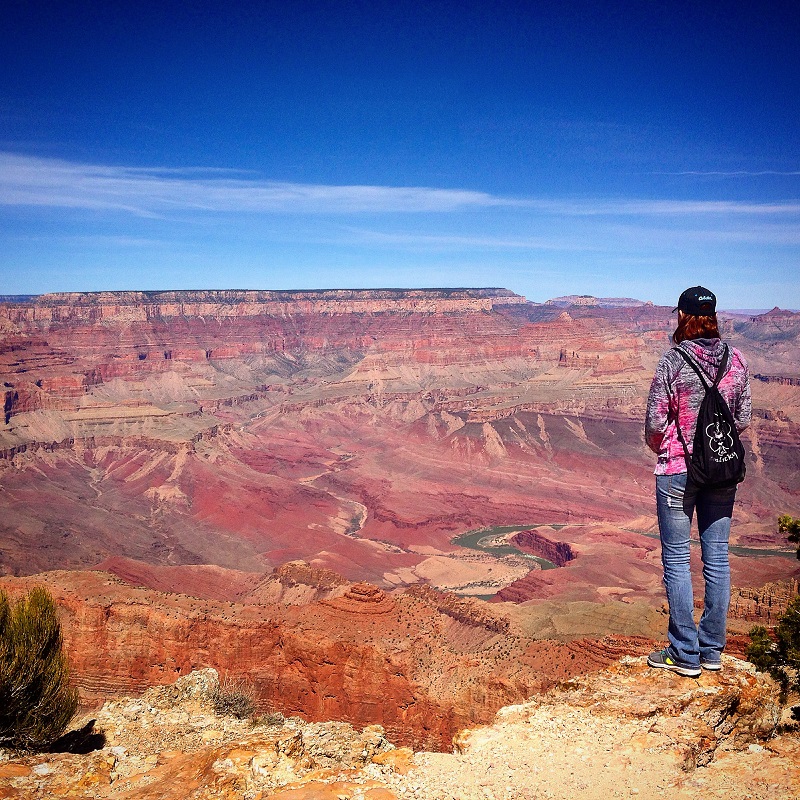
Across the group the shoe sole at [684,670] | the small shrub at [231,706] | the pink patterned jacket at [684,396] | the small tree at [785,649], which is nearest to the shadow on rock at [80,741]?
the small shrub at [231,706]

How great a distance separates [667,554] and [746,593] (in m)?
34.6

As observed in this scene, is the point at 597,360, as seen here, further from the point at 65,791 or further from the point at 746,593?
the point at 65,791

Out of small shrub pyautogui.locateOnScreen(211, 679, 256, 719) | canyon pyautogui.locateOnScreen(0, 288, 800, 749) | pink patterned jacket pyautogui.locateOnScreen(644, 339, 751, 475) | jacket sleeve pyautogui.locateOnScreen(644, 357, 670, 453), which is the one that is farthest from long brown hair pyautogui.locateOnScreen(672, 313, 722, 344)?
canyon pyautogui.locateOnScreen(0, 288, 800, 749)

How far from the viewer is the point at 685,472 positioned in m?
6.36

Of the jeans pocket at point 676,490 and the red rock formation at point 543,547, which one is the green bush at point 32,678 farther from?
the red rock formation at point 543,547

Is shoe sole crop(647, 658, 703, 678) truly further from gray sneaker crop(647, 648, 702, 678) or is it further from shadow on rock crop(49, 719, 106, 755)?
shadow on rock crop(49, 719, 106, 755)

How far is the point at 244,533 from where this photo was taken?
71688 millimetres

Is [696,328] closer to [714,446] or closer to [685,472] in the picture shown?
[714,446]

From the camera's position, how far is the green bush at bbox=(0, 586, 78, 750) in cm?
1075

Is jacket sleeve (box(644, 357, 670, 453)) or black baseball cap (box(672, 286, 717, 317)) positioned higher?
black baseball cap (box(672, 286, 717, 317))

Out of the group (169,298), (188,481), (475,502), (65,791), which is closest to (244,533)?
(188,481)

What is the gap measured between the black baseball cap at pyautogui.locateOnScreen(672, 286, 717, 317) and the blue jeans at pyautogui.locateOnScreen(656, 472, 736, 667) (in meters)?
1.64

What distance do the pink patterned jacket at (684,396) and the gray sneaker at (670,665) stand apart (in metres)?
2.24

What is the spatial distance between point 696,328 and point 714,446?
4.02 ft
